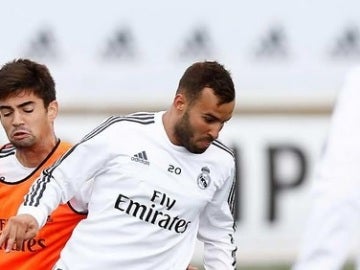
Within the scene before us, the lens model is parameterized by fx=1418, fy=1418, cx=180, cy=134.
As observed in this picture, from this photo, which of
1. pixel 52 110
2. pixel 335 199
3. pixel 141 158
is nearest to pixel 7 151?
pixel 52 110

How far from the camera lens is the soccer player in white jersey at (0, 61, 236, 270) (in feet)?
18.2

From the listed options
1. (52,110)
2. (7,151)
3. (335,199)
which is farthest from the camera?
(7,151)

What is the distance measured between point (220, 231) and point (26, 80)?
103 centimetres

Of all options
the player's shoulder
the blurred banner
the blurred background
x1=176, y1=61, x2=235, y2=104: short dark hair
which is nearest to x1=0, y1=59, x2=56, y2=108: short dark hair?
the player's shoulder

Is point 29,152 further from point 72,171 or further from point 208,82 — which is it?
point 208,82

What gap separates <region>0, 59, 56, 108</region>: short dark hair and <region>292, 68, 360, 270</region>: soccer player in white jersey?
2.18 metres

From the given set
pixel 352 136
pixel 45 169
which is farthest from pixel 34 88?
pixel 352 136

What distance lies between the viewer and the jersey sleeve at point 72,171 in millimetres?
5500

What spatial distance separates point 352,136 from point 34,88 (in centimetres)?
224

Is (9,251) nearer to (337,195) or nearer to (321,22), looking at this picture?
(337,195)

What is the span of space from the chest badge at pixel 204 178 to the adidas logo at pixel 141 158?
0.74ft

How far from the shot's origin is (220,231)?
234 inches

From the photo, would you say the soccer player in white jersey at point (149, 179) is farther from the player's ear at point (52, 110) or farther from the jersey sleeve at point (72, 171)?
the player's ear at point (52, 110)

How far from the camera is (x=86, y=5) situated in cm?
1262
